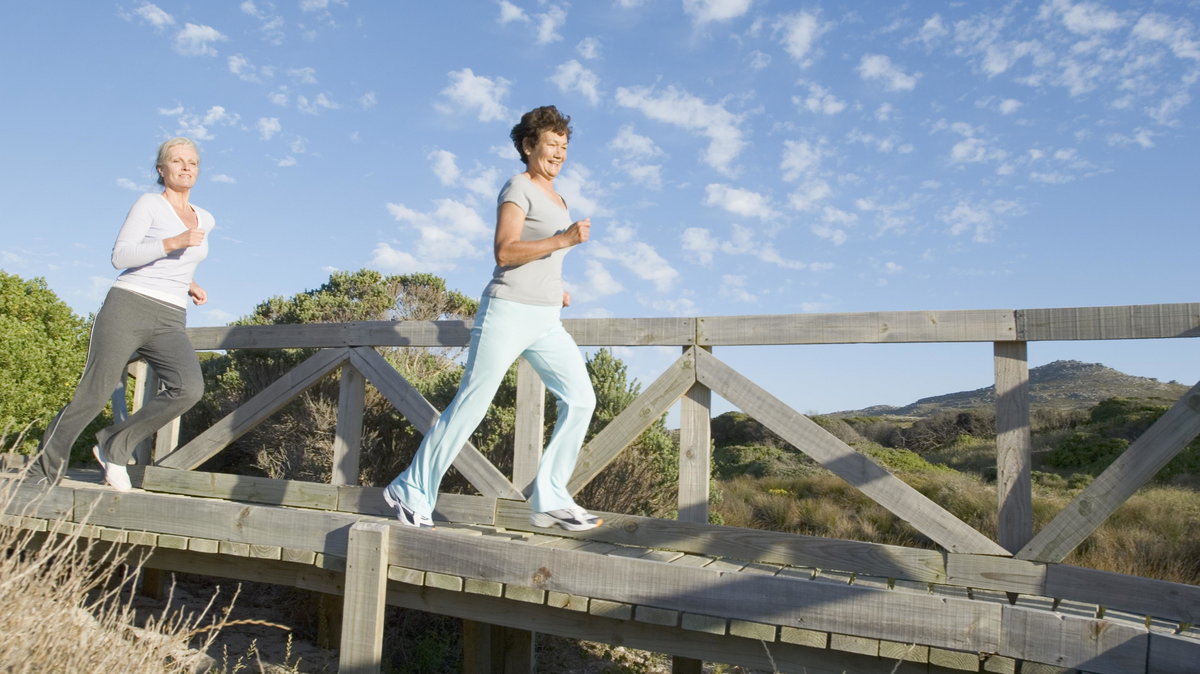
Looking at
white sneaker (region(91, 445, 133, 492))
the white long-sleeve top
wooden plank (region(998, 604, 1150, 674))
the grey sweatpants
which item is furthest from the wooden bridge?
the white long-sleeve top

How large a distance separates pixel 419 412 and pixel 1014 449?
276 centimetres

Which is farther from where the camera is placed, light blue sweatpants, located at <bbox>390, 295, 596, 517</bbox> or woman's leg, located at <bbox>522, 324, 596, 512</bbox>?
woman's leg, located at <bbox>522, 324, 596, 512</bbox>

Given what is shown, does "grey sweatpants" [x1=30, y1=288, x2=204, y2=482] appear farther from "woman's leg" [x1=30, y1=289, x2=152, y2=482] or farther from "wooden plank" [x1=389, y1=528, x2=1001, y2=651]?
"wooden plank" [x1=389, y1=528, x2=1001, y2=651]

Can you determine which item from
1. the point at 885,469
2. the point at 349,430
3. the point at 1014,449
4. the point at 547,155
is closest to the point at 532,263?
the point at 547,155

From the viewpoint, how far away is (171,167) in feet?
13.4

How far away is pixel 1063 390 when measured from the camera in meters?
26.8

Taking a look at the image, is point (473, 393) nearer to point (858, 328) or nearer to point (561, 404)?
point (561, 404)

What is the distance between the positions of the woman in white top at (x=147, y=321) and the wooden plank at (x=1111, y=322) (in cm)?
351

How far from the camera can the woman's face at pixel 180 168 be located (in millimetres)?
4090

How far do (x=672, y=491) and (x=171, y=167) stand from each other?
4.57 m

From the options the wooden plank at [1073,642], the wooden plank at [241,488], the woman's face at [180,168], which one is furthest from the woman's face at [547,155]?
the wooden plank at [1073,642]

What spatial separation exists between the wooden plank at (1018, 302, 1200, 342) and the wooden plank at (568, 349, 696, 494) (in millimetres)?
1392

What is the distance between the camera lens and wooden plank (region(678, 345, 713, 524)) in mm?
3869

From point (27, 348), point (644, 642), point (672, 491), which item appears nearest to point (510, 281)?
point (644, 642)
